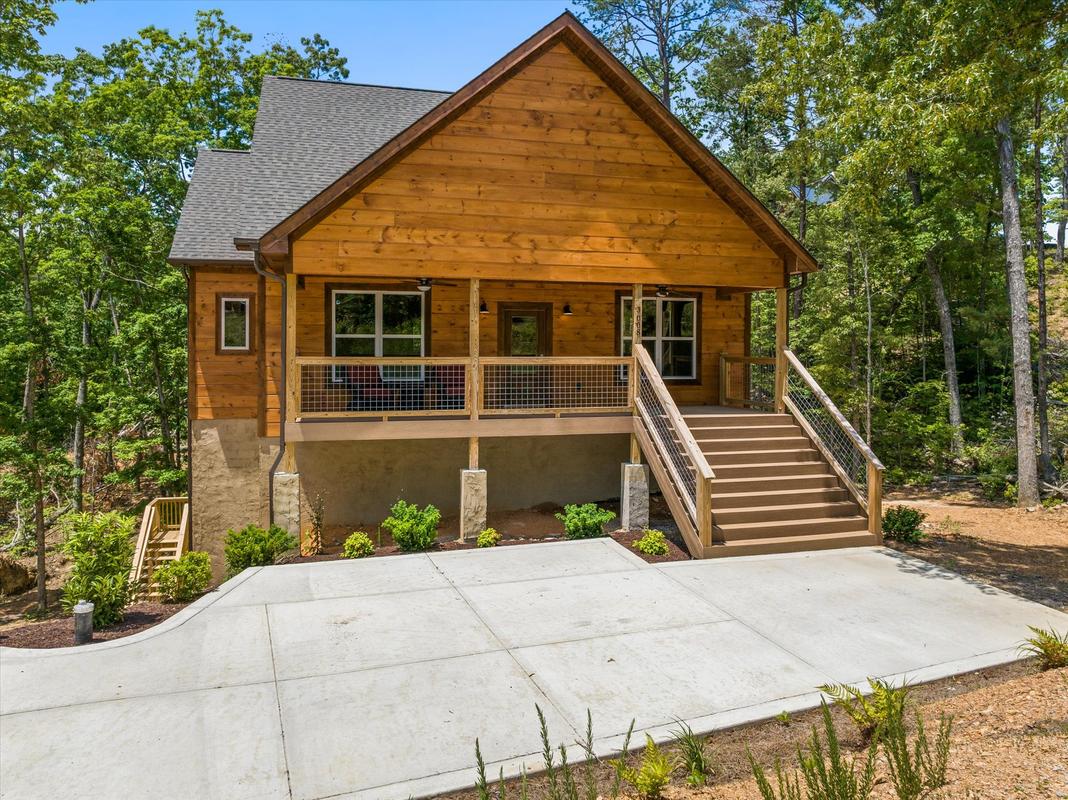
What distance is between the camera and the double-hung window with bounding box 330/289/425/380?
12.7 meters

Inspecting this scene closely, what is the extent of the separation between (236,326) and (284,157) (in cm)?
426

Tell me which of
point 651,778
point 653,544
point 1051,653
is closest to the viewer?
point 651,778

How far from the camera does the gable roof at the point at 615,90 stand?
9.88 meters

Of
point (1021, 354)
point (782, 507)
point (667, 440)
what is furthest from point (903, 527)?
point (1021, 354)

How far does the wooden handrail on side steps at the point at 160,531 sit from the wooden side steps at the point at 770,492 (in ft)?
30.8

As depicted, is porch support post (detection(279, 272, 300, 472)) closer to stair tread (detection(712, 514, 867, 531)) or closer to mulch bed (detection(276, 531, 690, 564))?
mulch bed (detection(276, 531, 690, 564))

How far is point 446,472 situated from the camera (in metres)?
13.3

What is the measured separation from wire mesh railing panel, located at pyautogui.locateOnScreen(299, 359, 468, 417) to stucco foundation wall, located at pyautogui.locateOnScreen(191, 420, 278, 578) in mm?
1658

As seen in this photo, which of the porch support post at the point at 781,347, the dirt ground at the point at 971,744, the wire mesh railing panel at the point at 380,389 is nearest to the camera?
the dirt ground at the point at 971,744

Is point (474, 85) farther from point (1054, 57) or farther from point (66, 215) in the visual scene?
point (66, 215)

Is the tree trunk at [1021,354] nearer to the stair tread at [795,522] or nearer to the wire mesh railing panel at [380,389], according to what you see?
the stair tread at [795,522]

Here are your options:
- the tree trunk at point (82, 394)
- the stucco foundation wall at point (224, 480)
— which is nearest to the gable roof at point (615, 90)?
the stucco foundation wall at point (224, 480)

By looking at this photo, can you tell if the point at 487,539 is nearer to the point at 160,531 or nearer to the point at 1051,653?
the point at 1051,653

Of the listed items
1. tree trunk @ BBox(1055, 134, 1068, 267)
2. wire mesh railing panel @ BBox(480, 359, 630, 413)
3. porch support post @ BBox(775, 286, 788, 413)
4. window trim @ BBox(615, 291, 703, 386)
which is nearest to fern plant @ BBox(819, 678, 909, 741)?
porch support post @ BBox(775, 286, 788, 413)
